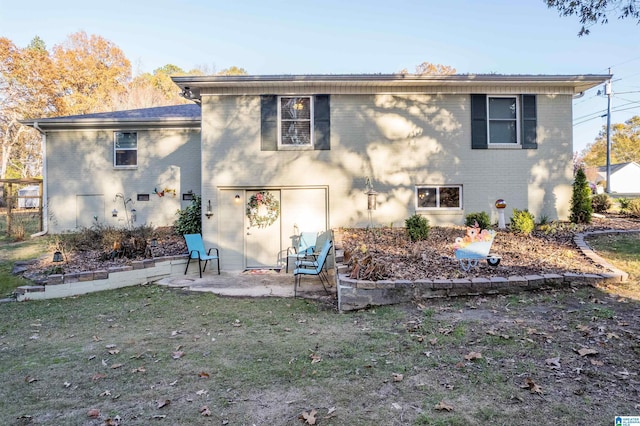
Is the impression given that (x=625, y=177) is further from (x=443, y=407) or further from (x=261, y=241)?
(x=443, y=407)

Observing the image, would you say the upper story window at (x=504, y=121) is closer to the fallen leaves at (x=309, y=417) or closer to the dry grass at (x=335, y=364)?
the dry grass at (x=335, y=364)

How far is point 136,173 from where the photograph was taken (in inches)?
488

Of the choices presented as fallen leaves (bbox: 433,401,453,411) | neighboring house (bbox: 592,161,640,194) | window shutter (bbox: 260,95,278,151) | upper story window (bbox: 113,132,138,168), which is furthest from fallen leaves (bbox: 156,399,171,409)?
neighboring house (bbox: 592,161,640,194)

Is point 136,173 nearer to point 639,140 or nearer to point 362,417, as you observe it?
point 362,417

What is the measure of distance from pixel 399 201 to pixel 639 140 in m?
52.6

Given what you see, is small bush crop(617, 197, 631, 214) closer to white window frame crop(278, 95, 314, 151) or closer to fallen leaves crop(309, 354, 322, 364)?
white window frame crop(278, 95, 314, 151)

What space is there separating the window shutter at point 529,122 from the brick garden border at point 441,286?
4.80 meters

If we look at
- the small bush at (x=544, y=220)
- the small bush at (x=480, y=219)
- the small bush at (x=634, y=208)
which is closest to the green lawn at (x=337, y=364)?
the small bush at (x=480, y=219)

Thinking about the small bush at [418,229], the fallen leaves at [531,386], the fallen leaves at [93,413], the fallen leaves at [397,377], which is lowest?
the fallen leaves at [93,413]

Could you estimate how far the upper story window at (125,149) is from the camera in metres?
12.4

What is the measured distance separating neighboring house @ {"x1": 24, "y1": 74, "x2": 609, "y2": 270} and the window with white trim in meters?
0.03

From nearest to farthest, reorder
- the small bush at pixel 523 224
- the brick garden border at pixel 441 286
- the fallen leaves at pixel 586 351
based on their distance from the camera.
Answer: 1. the fallen leaves at pixel 586 351
2. the brick garden border at pixel 441 286
3. the small bush at pixel 523 224

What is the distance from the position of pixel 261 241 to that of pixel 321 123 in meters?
3.37

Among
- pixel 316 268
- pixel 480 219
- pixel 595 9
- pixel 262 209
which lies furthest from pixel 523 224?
pixel 262 209
